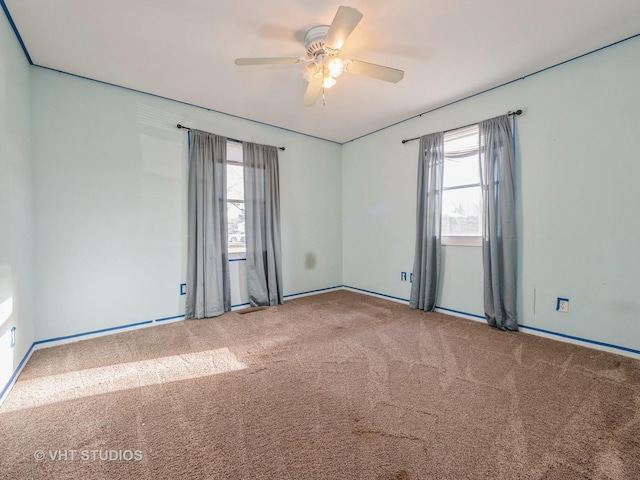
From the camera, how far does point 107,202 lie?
9.30ft

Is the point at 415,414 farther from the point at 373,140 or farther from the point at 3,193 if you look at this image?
the point at 373,140

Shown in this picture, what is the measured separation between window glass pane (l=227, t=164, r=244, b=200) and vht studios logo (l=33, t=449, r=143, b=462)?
2813 millimetres

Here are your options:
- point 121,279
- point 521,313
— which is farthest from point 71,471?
point 521,313

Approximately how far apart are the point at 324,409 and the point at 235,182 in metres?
Answer: 2.97

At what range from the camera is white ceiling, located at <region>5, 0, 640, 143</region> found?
74.4 inches

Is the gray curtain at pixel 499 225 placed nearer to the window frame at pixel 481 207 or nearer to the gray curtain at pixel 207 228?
the window frame at pixel 481 207

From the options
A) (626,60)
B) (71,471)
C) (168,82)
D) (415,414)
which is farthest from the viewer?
(168,82)

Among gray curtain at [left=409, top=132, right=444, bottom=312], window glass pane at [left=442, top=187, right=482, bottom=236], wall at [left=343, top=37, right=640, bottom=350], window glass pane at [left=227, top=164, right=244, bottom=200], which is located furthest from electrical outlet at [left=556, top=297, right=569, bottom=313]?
window glass pane at [left=227, top=164, right=244, bottom=200]

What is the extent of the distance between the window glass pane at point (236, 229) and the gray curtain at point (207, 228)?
8.2 inches

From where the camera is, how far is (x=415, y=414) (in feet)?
5.25

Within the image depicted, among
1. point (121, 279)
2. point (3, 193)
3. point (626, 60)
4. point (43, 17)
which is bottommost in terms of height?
point (121, 279)

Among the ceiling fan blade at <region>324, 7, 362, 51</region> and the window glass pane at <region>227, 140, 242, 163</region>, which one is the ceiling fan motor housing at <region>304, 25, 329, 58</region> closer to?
the ceiling fan blade at <region>324, 7, 362, 51</region>

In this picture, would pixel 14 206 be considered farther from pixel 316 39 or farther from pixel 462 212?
pixel 462 212

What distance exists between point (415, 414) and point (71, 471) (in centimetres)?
170
